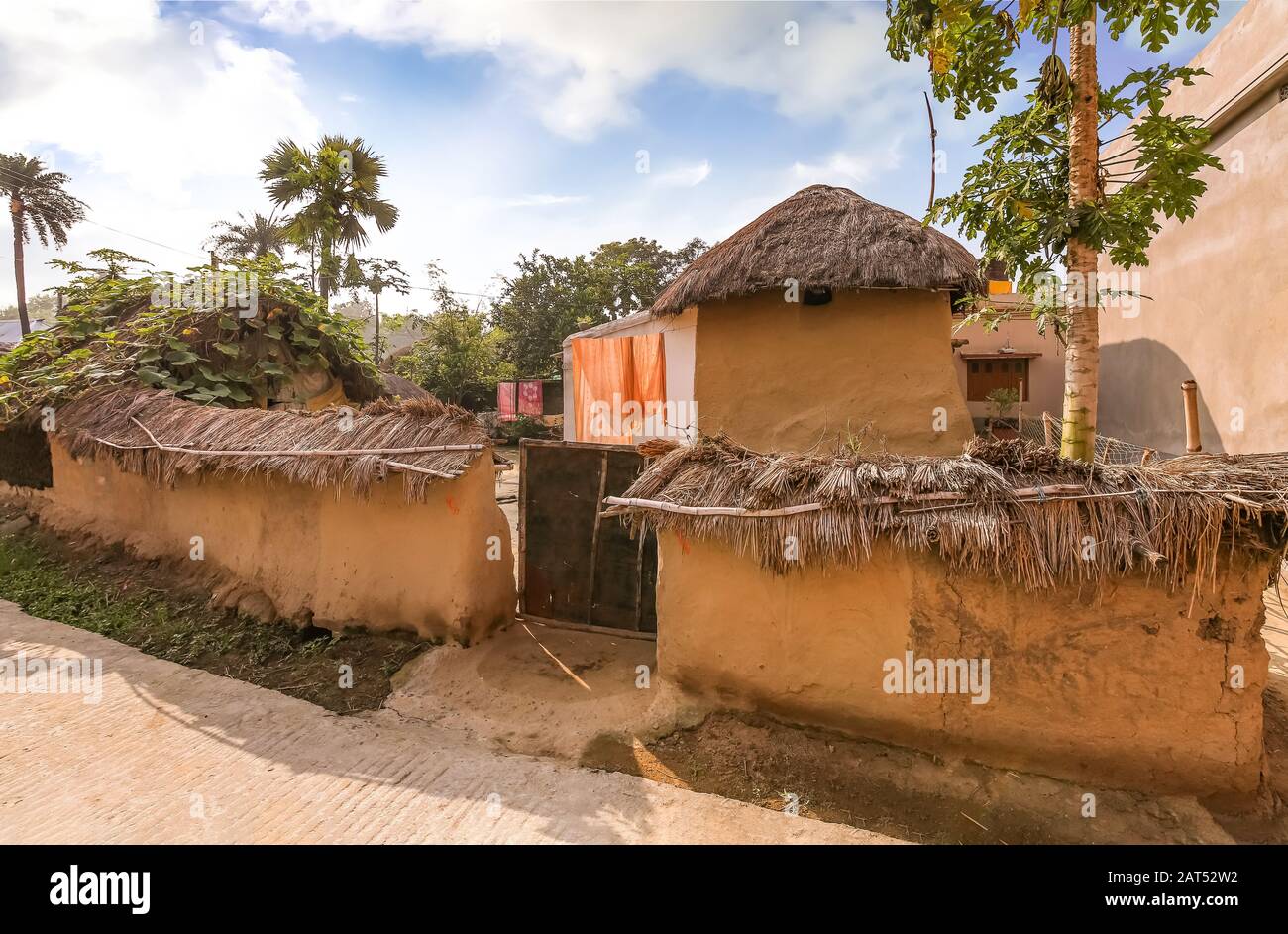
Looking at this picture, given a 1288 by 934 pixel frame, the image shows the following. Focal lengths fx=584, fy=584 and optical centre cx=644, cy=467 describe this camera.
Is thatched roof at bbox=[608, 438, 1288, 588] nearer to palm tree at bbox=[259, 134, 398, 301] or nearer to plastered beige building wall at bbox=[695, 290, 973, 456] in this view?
plastered beige building wall at bbox=[695, 290, 973, 456]

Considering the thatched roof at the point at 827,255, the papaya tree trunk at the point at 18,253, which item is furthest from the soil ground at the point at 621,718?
the papaya tree trunk at the point at 18,253

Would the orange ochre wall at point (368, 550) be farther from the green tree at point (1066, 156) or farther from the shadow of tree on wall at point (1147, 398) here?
the shadow of tree on wall at point (1147, 398)

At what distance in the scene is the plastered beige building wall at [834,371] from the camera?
659cm

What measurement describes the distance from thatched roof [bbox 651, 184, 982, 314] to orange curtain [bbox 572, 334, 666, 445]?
774 millimetres

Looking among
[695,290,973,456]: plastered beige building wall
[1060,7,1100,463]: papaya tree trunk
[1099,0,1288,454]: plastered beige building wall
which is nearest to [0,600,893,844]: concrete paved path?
[1060,7,1100,463]: papaya tree trunk

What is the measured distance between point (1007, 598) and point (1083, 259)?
2492 millimetres

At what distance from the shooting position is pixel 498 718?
14.6 feet

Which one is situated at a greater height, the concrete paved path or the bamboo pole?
the bamboo pole

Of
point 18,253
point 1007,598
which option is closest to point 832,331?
point 1007,598

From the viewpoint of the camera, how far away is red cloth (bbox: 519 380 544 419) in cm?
2083

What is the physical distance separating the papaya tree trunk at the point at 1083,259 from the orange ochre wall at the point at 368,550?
186 inches

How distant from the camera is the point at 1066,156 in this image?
4.33m
